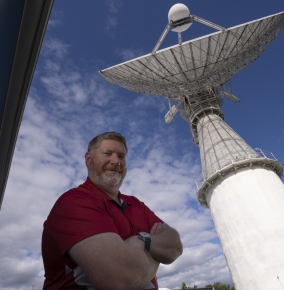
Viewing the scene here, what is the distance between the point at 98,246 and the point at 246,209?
13.8 meters

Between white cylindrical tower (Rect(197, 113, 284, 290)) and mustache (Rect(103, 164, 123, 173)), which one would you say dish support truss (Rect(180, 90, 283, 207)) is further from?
mustache (Rect(103, 164, 123, 173))

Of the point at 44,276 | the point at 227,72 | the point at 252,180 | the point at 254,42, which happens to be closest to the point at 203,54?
the point at 227,72

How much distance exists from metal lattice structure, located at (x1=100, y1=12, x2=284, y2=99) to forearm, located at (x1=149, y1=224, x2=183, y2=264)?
65.3ft

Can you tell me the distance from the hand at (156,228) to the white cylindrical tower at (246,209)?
11.8m

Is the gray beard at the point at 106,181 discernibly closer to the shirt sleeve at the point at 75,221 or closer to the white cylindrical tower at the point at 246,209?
the shirt sleeve at the point at 75,221

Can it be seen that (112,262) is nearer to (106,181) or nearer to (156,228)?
(156,228)

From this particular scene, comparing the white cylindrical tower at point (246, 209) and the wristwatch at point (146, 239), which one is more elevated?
the white cylindrical tower at point (246, 209)

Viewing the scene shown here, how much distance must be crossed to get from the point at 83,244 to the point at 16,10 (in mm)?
1831

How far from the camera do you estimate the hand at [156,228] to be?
2.69m

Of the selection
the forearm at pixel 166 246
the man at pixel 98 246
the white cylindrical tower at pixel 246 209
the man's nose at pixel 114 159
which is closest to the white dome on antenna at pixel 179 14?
the white cylindrical tower at pixel 246 209

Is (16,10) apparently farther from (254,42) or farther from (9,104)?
(254,42)

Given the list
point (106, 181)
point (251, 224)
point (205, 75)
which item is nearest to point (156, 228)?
point (106, 181)

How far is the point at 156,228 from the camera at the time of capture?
2.76 meters

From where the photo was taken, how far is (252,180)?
47.9 feet
